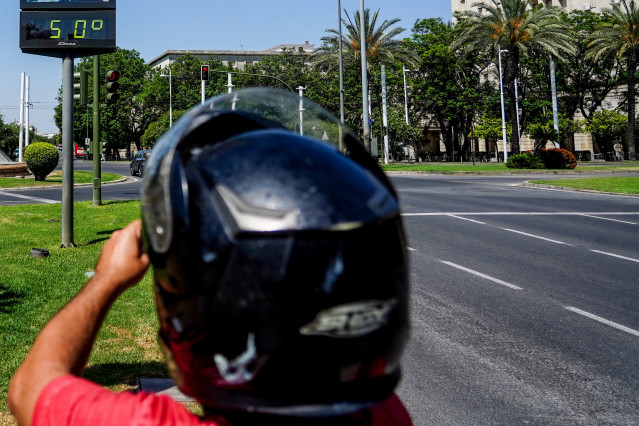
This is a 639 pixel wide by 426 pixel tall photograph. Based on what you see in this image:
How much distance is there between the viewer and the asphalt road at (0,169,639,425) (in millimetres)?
4109

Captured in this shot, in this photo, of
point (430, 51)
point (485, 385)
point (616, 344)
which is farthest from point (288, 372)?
point (430, 51)

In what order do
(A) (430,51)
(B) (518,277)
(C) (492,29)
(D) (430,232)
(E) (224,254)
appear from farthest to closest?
(A) (430,51)
(C) (492,29)
(D) (430,232)
(B) (518,277)
(E) (224,254)

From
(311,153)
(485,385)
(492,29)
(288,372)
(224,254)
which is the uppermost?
(492,29)

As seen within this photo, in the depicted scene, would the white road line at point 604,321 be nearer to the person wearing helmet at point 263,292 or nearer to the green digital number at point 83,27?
the person wearing helmet at point 263,292

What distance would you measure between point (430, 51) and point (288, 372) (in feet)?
195

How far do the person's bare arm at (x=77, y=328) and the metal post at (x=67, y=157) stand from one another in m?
9.07

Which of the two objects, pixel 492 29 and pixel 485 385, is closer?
pixel 485 385

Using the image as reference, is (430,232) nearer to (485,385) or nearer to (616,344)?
(616,344)

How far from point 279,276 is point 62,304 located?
5.76 m

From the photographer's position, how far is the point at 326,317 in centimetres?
100

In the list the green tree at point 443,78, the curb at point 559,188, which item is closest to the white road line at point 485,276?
the curb at point 559,188

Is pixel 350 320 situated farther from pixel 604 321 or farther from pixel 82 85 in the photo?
pixel 82 85

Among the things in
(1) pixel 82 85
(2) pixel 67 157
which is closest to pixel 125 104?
(1) pixel 82 85

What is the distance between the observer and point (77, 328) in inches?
45.9
